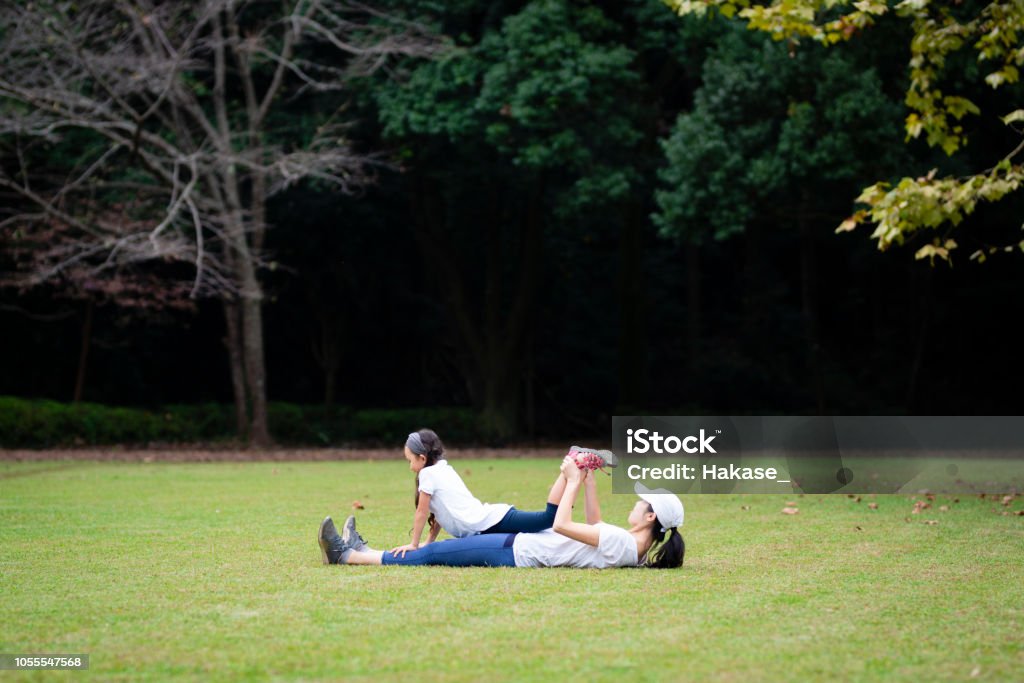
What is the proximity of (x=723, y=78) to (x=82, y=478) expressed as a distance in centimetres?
1416

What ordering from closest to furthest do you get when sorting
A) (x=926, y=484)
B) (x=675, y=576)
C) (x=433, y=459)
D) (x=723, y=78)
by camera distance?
(x=675, y=576) → (x=433, y=459) → (x=926, y=484) → (x=723, y=78)

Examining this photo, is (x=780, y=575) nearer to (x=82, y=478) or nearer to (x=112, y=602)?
(x=112, y=602)

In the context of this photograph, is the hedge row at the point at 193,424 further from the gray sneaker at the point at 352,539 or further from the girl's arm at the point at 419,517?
the girl's arm at the point at 419,517

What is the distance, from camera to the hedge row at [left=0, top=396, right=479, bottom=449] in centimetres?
2608

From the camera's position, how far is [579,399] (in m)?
38.4

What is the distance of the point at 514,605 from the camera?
732 cm

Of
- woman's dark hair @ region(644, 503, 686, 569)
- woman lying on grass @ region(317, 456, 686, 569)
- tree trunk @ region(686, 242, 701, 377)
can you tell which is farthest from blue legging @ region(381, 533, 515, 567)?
tree trunk @ region(686, 242, 701, 377)

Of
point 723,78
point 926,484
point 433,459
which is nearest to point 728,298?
point 723,78

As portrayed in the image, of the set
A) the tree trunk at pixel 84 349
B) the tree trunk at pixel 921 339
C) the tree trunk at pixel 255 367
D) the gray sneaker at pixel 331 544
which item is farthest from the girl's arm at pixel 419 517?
the tree trunk at pixel 921 339

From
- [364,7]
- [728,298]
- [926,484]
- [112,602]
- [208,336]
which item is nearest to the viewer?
[112,602]

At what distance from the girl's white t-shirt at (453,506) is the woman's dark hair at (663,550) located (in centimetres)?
111

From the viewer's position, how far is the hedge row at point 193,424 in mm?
26078

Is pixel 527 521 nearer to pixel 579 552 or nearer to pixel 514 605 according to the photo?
pixel 579 552

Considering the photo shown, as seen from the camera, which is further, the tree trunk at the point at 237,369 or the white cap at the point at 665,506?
the tree trunk at the point at 237,369
